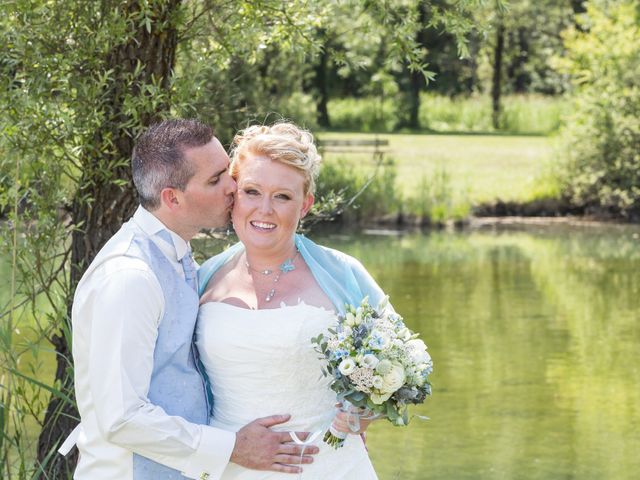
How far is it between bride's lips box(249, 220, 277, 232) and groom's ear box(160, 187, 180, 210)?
0.24 meters

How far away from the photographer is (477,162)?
27.5 metres

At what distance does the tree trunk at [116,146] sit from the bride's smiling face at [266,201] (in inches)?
79.8

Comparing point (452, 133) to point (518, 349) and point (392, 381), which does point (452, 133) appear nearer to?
point (518, 349)

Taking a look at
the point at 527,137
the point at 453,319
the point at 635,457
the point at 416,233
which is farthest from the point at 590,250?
Result: the point at 527,137

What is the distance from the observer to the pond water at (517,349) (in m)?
9.59

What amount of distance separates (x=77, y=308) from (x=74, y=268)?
258 cm

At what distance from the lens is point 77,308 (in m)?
3.35

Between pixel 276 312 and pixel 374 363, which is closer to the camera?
pixel 374 363

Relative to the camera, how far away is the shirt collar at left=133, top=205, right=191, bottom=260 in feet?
11.5

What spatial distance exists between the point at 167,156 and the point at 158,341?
1.70 ft

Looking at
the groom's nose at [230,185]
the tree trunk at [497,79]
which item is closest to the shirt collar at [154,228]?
the groom's nose at [230,185]

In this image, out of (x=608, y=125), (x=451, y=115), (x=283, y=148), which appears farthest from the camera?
(x=451, y=115)

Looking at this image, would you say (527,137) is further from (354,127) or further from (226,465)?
(226,465)

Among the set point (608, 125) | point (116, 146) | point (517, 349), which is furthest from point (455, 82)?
point (116, 146)
